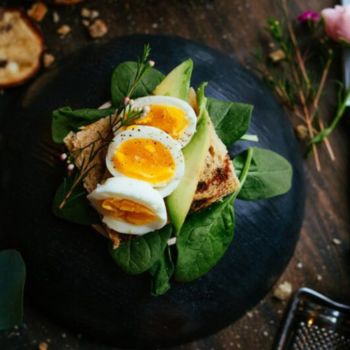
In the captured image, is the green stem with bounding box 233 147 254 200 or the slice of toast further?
the green stem with bounding box 233 147 254 200

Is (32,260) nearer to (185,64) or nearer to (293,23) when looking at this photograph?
(185,64)

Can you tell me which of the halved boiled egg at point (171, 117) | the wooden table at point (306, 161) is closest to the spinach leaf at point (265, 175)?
the halved boiled egg at point (171, 117)

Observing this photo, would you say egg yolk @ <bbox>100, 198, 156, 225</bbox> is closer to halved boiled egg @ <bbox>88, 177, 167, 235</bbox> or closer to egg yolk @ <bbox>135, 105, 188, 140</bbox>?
halved boiled egg @ <bbox>88, 177, 167, 235</bbox>

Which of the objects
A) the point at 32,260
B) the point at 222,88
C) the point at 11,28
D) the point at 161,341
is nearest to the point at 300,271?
the point at 161,341

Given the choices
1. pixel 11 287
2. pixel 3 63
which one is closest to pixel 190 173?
pixel 11 287

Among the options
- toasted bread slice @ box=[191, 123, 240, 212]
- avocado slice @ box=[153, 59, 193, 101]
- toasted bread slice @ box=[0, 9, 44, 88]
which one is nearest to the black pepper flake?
toasted bread slice @ box=[0, 9, 44, 88]

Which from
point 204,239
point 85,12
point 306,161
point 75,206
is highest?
point 85,12

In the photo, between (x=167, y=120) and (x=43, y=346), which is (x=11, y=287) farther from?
(x=167, y=120)
